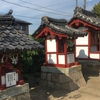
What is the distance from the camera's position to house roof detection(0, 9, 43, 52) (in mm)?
6591

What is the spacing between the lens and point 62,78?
11.2 m

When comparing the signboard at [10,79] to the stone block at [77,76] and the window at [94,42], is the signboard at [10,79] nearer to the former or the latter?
the stone block at [77,76]

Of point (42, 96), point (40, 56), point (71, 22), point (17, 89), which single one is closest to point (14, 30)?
point (17, 89)

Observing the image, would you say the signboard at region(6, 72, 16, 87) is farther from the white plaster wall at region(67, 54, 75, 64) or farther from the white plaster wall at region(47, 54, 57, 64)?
the white plaster wall at region(67, 54, 75, 64)

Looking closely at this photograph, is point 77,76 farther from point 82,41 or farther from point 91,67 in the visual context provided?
point 82,41

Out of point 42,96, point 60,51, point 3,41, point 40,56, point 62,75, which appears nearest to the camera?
point 3,41

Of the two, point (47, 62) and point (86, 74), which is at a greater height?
point (47, 62)

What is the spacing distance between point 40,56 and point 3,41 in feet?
22.8

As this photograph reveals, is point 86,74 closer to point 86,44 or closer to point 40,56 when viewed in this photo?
point 86,44

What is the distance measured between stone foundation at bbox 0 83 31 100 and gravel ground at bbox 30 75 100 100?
186cm

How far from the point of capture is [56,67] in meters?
11.6

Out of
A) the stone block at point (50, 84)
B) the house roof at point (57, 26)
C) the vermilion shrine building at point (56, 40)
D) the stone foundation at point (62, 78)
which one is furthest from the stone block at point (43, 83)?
the house roof at point (57, 26)

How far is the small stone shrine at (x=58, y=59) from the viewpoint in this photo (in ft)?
36.7

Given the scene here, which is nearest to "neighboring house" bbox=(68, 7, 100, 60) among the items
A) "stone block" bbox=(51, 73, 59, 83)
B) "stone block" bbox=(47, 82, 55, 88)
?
"stone block" bbox=(51, 73, 59, 83)
